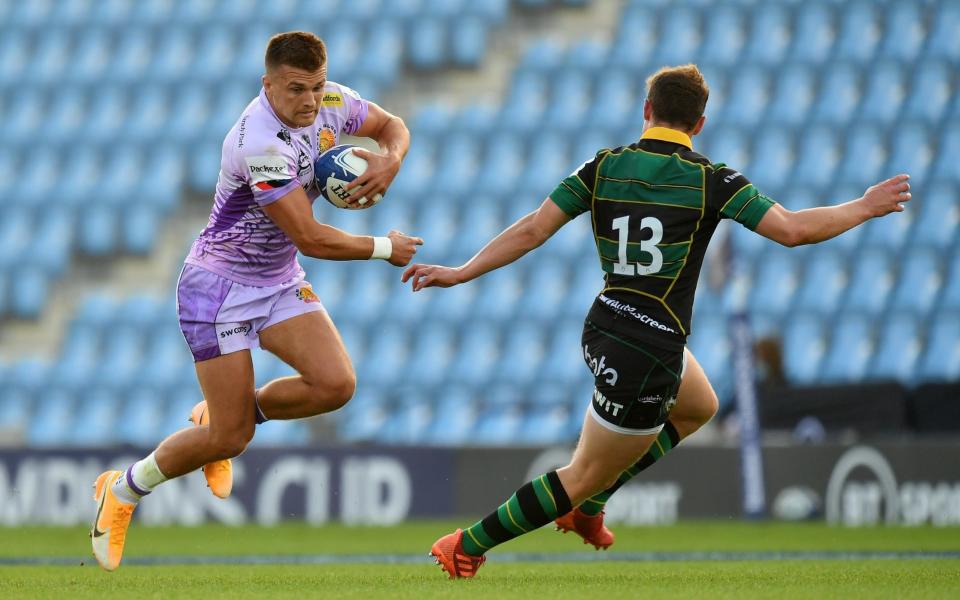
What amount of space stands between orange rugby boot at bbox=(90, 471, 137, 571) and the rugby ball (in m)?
1.58

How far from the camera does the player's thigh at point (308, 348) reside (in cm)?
598

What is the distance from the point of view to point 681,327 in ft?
17.5

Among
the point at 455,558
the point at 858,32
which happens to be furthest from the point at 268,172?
the point at 858,32

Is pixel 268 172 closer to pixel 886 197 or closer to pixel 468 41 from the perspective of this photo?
pixel 886 197

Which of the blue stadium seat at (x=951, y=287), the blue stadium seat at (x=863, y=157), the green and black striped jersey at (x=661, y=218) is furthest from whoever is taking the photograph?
the blue stadium seat at (x=863, y=157)

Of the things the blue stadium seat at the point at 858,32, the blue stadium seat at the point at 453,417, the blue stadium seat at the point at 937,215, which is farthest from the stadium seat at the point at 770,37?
the blue stadium seat at the point at 453,417

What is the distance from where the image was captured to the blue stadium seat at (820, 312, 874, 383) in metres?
12.2

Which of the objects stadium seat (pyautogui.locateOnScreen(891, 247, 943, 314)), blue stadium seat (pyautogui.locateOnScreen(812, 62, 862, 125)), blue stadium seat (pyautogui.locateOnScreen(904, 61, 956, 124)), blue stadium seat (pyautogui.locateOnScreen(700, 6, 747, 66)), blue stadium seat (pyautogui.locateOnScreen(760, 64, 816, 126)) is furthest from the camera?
blue stadium seat (pyautogui.locateOnScreen(700, 6, 747, 66))

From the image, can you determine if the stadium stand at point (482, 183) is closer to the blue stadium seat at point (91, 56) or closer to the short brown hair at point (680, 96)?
the blue stadium seat at point (91, 56)

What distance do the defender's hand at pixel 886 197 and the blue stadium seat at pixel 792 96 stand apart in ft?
28.8

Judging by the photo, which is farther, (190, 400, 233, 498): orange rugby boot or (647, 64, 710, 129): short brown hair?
(190, 400, 233, 498): orange rugby boot

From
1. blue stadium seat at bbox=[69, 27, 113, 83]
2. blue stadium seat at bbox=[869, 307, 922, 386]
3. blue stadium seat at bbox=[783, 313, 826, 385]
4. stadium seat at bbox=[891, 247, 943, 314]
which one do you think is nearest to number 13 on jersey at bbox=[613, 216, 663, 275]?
blue stadium seat at bbox=[783, 313, 826, 385]

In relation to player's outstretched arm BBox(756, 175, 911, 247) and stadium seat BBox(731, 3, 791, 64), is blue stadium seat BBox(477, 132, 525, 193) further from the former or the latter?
player's outstretched arm BBox(756, 175, 911, 247)

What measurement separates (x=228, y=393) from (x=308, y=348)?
38 centimetres
